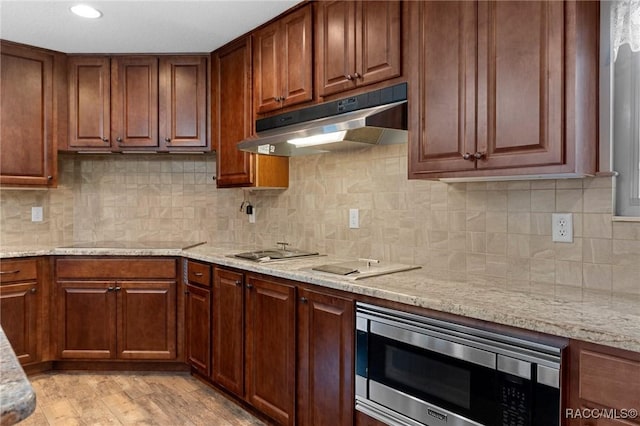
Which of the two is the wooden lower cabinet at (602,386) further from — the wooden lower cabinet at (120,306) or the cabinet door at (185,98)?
the cabinet door at (185,98)

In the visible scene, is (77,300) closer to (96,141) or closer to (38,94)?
(96,141)

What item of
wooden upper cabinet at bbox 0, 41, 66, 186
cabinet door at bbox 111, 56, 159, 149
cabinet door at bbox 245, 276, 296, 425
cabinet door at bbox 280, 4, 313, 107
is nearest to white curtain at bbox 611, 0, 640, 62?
cabinet door at bbox 280, 4, 313, 107

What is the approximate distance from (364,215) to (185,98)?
1749mm

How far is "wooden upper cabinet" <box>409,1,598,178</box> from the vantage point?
4.86 feet

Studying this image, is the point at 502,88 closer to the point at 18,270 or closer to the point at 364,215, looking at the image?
the point at 364,215

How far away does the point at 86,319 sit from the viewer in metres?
3.11

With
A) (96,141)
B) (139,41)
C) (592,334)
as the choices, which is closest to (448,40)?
(592,334)

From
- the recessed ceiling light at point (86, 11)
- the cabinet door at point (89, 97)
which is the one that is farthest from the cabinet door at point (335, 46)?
the cabinet door at point (89, 97)

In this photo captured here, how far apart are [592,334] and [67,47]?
3.64 metres

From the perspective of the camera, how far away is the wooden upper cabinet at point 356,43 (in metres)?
2.05

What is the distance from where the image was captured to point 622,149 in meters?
1.65

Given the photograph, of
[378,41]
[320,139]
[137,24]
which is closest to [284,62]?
[320,139]

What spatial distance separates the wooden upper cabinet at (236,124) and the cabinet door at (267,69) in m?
0.09

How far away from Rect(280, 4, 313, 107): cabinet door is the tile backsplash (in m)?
0.47
